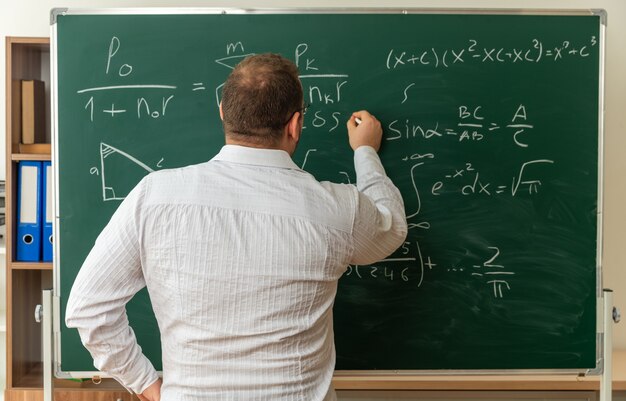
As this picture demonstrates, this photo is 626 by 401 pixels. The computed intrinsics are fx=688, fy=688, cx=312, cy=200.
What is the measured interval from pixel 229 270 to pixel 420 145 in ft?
3.12

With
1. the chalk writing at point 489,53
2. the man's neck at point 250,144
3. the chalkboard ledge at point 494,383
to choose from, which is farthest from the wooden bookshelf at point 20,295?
the chalk writing at point 489,53

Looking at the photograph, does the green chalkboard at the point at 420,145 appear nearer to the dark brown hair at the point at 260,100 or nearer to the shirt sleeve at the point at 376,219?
the shirt sleeve at the point at 376,219

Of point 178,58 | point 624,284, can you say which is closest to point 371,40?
point 178,58

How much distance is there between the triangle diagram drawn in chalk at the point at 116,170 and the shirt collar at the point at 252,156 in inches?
Answer: 28.4

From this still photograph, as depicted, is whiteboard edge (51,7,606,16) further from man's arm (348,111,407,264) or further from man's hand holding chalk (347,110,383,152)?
man's arm (348,111,407,264)

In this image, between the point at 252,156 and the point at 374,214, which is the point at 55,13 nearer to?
the point at 252,156

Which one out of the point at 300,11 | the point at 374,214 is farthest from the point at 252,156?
the point at 300,11

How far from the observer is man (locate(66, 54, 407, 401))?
1499 millimetres

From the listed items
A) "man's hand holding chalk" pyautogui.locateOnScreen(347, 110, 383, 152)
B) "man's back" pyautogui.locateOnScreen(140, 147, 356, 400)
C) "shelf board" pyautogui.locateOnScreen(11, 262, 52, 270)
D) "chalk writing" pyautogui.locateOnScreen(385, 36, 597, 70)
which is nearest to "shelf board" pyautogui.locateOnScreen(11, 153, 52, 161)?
"shelf board" pyautogui.locateOnScreen(11, 262, 52, 270)

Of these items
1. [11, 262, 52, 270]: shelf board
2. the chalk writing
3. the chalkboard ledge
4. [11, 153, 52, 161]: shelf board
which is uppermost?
the chalk writing

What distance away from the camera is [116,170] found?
221cm

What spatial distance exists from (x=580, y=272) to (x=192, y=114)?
1356 mm

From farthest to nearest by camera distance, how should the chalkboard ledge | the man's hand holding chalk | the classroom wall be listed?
the classroom wall, the chalkboard ledge, the man's hand holding chalk

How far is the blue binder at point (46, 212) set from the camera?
272 cm
